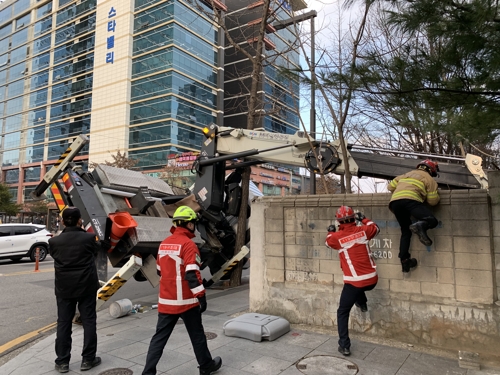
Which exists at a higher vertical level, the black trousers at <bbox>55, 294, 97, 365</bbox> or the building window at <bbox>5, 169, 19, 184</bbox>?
the building window at <bbox>5, 169, 19, 184</bbox>

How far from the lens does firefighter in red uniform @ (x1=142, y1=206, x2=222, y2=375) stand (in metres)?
3.51

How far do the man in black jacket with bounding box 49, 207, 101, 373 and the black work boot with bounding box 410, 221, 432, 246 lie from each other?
378 centimetres

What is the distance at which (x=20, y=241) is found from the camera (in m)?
14.3

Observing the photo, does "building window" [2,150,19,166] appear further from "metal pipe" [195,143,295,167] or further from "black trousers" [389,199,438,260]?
"black trousers" [389,199,438,260]

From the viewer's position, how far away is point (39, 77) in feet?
207

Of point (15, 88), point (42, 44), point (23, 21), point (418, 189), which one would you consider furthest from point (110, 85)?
point (418, 189)

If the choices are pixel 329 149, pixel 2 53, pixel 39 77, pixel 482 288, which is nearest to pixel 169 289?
pixel 482 288

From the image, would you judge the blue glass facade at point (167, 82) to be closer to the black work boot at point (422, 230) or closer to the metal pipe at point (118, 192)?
the metal pipe at point (118, 192)

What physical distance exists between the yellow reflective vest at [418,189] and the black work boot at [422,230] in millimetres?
286

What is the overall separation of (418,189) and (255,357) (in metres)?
2.77

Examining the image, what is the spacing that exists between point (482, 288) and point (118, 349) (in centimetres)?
450

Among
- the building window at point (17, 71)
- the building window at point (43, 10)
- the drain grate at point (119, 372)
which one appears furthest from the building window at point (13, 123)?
the drain grate at point (119, 372)

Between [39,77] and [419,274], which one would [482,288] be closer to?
[419,274]

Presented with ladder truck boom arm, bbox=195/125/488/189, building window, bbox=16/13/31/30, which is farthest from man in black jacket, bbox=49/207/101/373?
building window, bbox=16/13/31/30
